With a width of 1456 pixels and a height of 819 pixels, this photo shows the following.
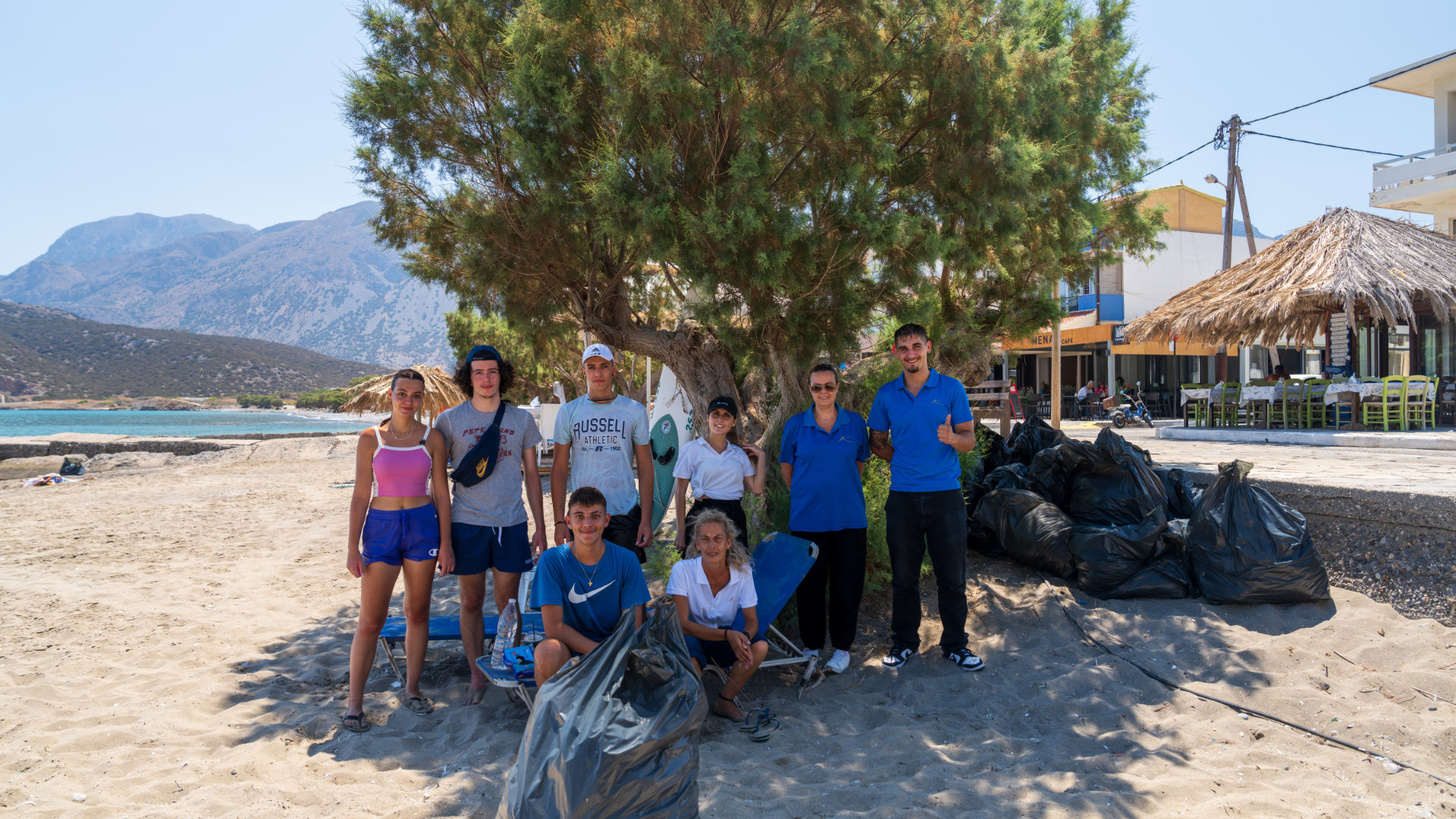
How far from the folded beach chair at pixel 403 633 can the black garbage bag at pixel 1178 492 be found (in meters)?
4.65

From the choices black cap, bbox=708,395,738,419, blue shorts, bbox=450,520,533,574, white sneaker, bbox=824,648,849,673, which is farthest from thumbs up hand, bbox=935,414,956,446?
blue shorts, bbox=450,520,533,574

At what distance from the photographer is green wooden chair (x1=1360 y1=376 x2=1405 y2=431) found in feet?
32.9

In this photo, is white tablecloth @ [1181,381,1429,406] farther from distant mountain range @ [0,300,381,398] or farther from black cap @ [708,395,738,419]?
distant mountain range @ [0,300,381,398]

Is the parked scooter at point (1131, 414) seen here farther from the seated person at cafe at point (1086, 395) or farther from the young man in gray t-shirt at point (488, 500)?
the young man in gray t-shirt at point (488, 500)

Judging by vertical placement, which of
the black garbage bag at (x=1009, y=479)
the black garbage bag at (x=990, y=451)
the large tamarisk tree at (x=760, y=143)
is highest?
the large tamarisk tree at (x=760, y=143)

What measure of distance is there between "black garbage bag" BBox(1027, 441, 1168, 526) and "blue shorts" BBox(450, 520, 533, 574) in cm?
375

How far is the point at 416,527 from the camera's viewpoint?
3.39 metres

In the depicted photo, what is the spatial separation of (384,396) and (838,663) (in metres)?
9.95

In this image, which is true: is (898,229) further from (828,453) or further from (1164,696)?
(1164,696)

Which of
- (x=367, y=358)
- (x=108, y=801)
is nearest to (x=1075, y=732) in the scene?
(x=108, y=801)

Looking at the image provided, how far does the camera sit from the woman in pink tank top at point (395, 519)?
10.9ft

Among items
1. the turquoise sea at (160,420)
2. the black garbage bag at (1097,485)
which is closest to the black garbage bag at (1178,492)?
the black garbage bag at (1097,485)

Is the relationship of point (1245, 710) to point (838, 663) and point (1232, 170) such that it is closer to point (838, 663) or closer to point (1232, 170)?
point (838, 663)

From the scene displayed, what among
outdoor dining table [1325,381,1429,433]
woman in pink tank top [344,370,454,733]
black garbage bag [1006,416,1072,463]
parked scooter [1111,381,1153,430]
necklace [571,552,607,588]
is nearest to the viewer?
necklace [571,552,607,588]
